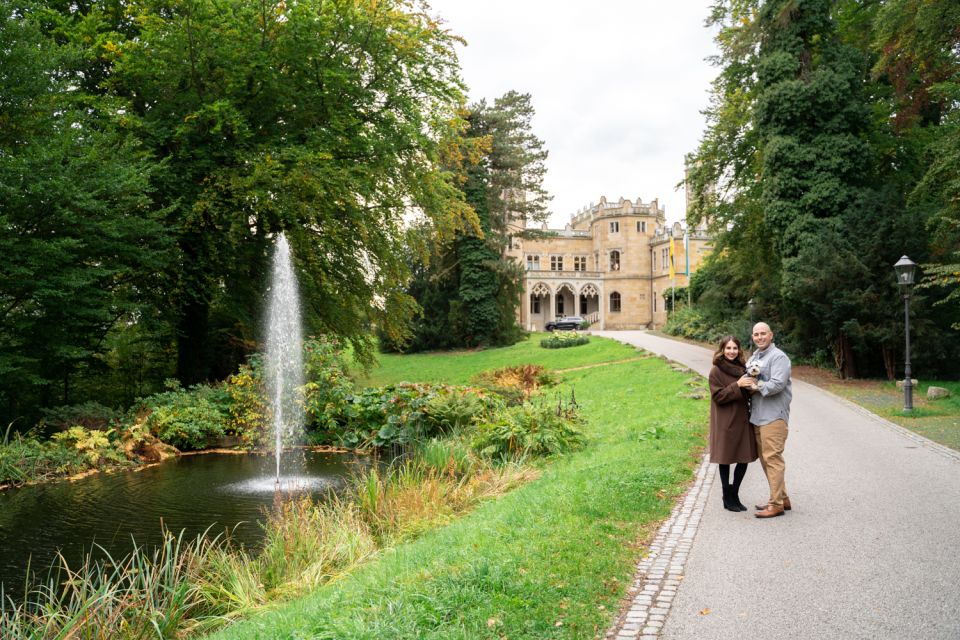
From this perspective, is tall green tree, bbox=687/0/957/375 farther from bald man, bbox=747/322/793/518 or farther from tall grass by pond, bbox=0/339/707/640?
bald man, bbox=747/322/793/518

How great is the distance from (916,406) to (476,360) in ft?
72.5

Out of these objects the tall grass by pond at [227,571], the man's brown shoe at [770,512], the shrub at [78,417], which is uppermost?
the shrub at [78,417]

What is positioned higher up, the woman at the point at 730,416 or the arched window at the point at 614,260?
the arched window at the point at 614,260

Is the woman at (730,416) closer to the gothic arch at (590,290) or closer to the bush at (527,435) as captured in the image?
the bush at (527,435)

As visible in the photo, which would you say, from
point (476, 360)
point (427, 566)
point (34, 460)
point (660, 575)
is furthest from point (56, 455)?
point (476, 360)

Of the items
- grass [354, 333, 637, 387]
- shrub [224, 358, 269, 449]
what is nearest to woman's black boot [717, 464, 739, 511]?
shrub [224, 358, 269, 449]

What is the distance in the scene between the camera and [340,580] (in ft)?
20.0

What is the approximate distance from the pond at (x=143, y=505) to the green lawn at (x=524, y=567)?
3.16 metres

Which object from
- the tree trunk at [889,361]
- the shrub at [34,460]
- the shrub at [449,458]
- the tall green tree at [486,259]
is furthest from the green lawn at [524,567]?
the tall green tree at [486,259]

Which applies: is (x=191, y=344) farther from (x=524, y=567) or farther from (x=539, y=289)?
(x=539, y=289)

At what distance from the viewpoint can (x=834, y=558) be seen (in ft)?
18.5

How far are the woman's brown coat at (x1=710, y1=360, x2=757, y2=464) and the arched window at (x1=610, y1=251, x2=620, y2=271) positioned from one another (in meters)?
63.1

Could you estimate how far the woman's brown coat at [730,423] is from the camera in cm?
708

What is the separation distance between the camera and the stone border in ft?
14.6
